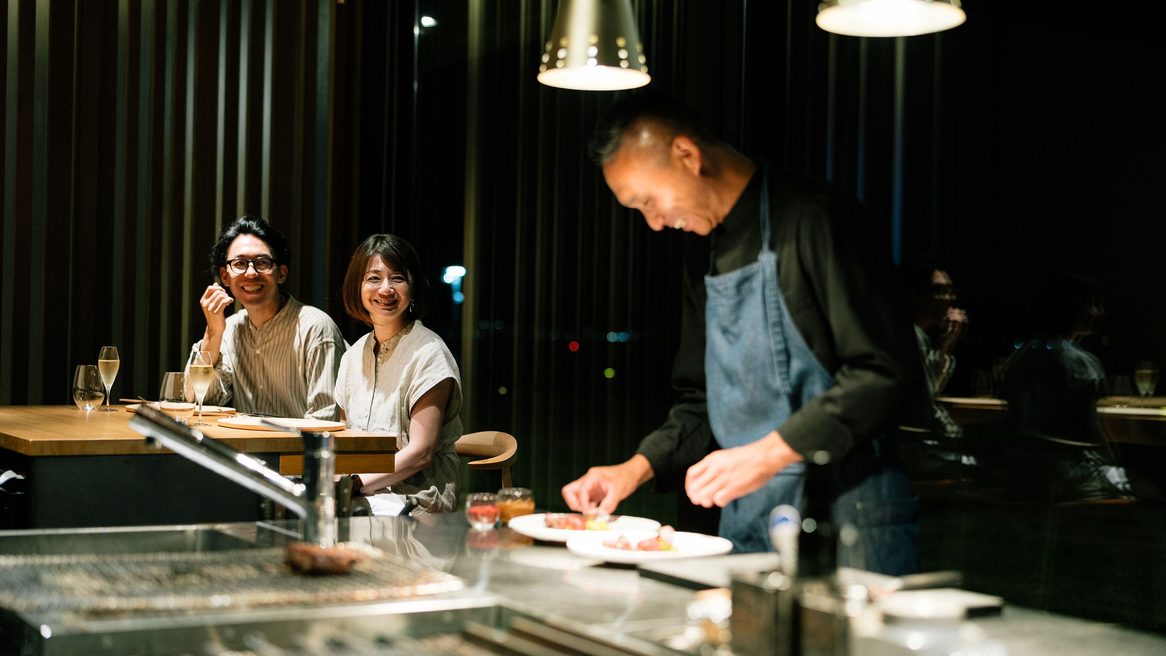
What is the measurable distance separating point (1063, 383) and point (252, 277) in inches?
114

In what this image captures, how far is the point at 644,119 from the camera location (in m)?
1.95

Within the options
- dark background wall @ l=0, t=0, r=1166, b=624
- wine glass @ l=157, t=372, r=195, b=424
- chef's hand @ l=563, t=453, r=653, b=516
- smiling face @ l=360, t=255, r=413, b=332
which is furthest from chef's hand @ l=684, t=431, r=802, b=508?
wine glass @ l=157, t=372, r=195, b=424

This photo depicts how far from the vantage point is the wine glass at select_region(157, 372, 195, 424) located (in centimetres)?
323

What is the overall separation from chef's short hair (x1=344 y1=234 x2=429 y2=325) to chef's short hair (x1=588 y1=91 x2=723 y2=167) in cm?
149

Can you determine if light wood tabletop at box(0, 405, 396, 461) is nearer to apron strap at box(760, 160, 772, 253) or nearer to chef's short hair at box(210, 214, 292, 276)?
chef's short hair at box(210, 214, 292, 276)

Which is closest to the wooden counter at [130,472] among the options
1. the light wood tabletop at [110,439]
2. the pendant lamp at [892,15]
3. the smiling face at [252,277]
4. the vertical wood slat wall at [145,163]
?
the light wood tabletop at [110,439]

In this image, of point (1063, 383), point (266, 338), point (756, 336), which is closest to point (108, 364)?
point (266, 338)

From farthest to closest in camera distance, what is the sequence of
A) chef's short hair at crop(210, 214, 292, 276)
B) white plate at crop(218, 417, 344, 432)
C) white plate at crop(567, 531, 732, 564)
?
chef's short hair at crop(210, 214, 292, 276)
white plate at crop(218, 417, 344, 432)
white plate at crop(567, 531, 732, 564)

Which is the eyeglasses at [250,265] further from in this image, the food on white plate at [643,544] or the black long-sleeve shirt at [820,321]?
the food on white plate at [643,544]

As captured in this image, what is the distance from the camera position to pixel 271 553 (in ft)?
4.80

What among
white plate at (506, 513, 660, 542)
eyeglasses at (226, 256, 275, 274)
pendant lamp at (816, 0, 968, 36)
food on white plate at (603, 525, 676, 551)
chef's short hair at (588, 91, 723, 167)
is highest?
pendant lamp at (816, 0, 968, 36)

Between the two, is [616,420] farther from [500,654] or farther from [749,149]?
[500,654]

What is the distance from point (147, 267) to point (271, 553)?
3.83 m

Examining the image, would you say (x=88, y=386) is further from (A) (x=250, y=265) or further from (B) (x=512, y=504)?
(B) (x=512, y=504)
